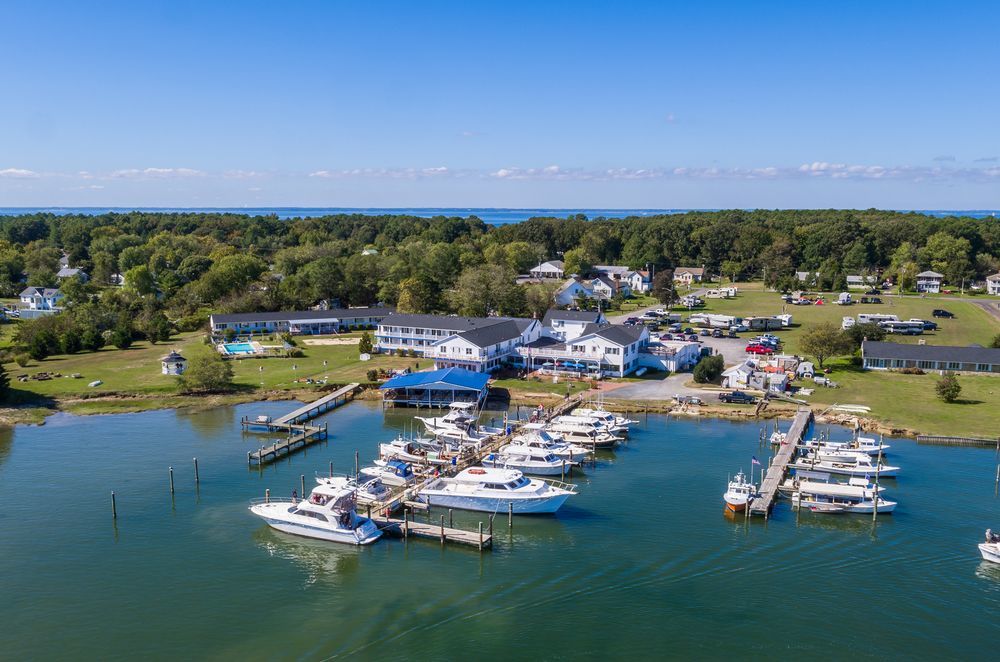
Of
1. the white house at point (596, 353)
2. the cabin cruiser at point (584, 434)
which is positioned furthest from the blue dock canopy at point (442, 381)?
the cabin cruiser at point (584, 434)

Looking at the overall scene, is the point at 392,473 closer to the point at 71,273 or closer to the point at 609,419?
the point at 609,419

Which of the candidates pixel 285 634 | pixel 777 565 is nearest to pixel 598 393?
pixel 777 565

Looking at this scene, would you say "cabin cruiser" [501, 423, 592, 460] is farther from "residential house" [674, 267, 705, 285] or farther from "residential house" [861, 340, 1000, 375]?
"residential house" [674, 267, 705, 285]

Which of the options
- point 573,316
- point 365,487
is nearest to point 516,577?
point 365,487

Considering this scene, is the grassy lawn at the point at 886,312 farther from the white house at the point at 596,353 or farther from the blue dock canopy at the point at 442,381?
the blue dock canopy at the point at 442,381

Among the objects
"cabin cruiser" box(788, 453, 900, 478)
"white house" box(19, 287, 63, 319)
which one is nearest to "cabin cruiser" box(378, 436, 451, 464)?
"cabin cruiser" box(788, 453, 900, 478)

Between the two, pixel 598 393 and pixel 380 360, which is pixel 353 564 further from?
pixel 380 360
